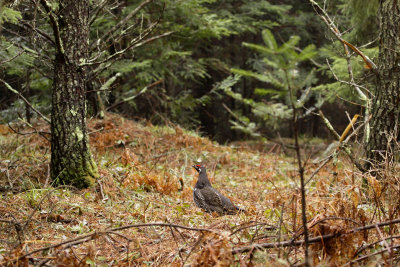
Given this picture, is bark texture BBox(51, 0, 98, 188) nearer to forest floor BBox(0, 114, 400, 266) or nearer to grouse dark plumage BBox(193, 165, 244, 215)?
forest floor BBox(0, 114, 400, 266)

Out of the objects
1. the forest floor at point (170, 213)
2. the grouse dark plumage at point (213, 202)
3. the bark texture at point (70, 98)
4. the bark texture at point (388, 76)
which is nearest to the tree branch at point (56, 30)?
the bark texture at point (70, 98)

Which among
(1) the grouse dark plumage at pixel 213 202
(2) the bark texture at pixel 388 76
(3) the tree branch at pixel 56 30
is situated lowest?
(1) the grouse dark plumage at pixel 213 202

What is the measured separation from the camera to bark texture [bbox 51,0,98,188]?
522 cm

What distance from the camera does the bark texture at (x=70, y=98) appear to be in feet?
17.1

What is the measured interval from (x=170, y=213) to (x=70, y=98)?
7.20 feet

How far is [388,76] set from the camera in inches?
221

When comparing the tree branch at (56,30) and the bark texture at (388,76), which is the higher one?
the tree branch at (56,30)

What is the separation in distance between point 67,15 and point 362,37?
28.9 feet

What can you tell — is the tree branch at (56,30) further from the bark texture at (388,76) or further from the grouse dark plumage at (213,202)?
the bark texture at (388,76)

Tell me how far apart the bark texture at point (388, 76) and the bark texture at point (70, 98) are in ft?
14.5

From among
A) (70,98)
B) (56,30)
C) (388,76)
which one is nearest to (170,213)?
(70,98)

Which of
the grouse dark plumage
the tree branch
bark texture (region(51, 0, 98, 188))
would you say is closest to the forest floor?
the grouse dark plumage

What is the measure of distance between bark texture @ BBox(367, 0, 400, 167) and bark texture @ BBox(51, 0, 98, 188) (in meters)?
4.40

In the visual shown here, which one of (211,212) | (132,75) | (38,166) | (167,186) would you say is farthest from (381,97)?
(132,75)
